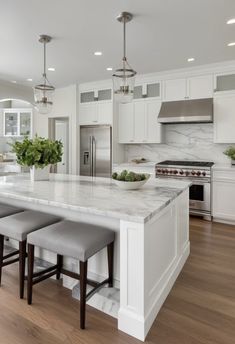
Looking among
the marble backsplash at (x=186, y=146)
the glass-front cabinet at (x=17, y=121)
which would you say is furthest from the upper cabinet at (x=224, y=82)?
the glass-front cabinet at (x=17, y=121)

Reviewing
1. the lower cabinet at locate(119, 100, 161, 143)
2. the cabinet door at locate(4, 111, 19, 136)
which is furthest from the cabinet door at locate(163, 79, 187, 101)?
the cabinet door at locate(4, 111, 19, 136)

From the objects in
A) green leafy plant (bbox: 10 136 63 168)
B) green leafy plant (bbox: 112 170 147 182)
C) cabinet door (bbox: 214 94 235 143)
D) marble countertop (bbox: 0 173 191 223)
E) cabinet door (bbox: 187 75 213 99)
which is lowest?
marble countertop (bbox: 0 173 191 223)

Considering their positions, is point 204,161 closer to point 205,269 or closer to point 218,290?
point 205,269

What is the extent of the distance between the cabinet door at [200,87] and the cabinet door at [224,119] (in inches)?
8.2

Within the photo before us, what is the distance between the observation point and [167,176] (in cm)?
470

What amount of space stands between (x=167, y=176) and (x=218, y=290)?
2.61m

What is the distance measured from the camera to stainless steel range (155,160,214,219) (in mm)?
4328

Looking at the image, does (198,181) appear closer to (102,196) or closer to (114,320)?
(102,196)

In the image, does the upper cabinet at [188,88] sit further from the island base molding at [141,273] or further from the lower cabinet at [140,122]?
the island base molding at [141,273]

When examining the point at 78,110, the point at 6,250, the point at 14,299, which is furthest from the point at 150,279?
the point at 78,110

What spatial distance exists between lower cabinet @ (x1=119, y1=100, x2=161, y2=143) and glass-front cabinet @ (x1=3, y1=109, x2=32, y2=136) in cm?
253

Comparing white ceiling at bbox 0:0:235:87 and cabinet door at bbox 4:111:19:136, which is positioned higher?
white ceiling at bbox 0:0:235:87

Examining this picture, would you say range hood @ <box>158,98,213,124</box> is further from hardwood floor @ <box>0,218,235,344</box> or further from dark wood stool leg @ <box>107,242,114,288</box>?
dark wood stool leg @ <box>107,242,114,288</box>

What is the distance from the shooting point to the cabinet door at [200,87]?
4523 mm
